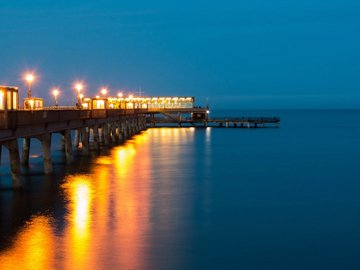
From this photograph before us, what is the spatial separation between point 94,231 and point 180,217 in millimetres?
5288

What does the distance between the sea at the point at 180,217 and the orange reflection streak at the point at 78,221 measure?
43mm

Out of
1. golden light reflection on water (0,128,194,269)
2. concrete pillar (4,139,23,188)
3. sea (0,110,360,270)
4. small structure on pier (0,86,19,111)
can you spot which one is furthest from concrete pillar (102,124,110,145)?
small structure on pier (0,86,19,111)

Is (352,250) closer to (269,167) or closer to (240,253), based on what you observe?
(240,253)

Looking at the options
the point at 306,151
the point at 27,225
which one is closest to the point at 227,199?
the point at 27,225

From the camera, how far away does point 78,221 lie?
2520cm

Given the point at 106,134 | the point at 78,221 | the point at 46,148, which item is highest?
the point at 46,148

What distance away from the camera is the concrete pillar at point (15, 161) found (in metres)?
30.6

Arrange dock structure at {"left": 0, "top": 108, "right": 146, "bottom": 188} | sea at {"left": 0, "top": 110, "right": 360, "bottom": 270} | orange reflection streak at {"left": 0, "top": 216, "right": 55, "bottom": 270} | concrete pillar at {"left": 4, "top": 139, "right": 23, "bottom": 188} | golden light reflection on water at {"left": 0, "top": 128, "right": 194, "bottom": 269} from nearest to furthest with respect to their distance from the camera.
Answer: orange reflection streak at {"left": 0, "top": 216, "right": 55, "bottom": 270} < golden light reflection on water at {"left": 0, "top": 128, "right": 194, "bottom": 269} < sea at {"left": 0, "top": 110, "right": 360, "bottom": 270} < dock structure at {"left": 0, "top": 108, "right": 146, "bottom": 188} < concrete pillar at {"left": 4, "top": 139, "right": 23, "bottom": 188}

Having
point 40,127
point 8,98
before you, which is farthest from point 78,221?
point 40,127

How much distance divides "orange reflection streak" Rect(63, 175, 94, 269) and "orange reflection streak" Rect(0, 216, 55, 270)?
667 mm

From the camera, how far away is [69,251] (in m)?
20.2

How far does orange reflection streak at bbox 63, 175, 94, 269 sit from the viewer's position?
19484mm

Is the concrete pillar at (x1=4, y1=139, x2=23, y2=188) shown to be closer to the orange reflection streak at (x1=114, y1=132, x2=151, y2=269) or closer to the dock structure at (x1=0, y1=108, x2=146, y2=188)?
the dock structure at (x1=0, y1=108, x2=146, y2=188)

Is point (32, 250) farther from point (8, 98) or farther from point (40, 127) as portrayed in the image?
point (40, 127)
